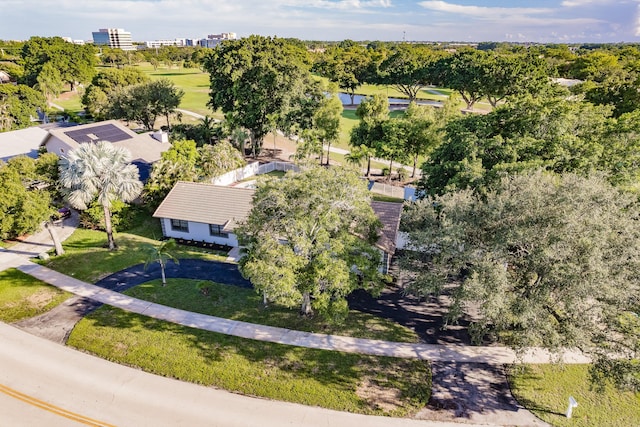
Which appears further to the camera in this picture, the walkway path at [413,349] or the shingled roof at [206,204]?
the shingled roof at [206,204]

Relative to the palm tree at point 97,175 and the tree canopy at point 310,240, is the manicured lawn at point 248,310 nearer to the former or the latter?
the tree canopy at point 310,240

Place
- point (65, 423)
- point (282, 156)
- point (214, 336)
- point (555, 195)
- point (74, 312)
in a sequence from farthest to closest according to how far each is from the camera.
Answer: point (282, 156), point (74, 312), point (214, 336), point (555, 195), point (65, 423)

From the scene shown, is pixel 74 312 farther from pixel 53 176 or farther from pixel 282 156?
pixel 282 156

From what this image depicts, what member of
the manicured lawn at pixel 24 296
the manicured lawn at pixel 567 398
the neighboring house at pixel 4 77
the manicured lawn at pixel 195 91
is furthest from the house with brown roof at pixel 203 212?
the neighboring house at pixel 4 77

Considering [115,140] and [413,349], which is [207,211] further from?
[413,349]

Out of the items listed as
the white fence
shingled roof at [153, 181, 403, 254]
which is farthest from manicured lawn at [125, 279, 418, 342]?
the white fence

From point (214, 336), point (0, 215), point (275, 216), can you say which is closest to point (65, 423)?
point (214, 336)

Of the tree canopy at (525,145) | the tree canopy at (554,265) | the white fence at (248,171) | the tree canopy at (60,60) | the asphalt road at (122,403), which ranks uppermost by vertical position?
the tree canopy at (60,60)

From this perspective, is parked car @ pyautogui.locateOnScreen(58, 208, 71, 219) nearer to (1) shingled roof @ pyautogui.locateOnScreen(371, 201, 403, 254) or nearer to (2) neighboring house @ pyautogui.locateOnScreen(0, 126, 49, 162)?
(2) neighboring house @ pyautogui.locateOnScreen(0, 126, 49, 162)
